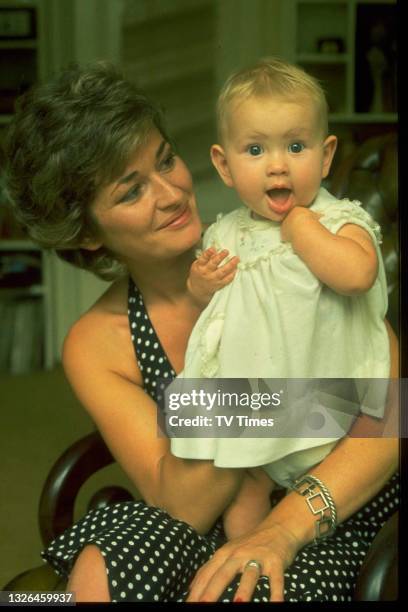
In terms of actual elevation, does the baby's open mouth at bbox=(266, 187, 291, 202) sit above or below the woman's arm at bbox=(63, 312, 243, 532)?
above

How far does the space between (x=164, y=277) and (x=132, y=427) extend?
0.63ft

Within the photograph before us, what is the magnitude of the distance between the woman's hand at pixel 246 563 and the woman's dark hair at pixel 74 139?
0.41m

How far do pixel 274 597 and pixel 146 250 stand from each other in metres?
0.41

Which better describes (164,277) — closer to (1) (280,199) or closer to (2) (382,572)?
(1) (280,199)

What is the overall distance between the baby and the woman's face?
0.15 ft

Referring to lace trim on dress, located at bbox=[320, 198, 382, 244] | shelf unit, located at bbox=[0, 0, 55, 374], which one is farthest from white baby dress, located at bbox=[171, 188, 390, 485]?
shelf unit, located at bbox=[0, 0, 55, 374]

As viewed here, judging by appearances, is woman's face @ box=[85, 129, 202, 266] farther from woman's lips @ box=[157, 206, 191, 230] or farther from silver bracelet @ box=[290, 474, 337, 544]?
silver bracelet @ box=[290, 474, 337, 544]

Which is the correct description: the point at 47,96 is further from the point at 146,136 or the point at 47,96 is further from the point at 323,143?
the point at 323,143

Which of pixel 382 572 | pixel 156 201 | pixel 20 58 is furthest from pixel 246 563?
pixel 20 58

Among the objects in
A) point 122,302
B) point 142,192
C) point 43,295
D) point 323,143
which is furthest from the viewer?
point 43,295

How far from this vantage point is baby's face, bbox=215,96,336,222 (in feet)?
2.63

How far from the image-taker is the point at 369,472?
914mm

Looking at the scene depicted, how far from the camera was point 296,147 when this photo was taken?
2.68 feet

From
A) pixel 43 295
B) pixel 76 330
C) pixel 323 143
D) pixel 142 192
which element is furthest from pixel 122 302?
pixel 43 295
